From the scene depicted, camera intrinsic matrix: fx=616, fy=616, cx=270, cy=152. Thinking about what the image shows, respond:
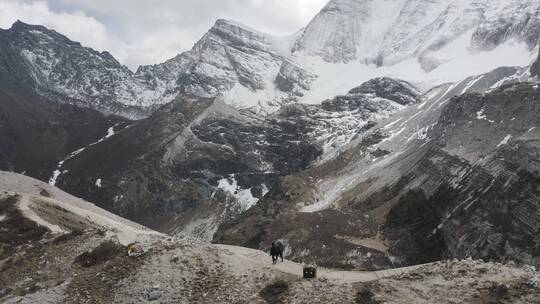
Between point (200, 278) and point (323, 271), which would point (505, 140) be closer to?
point (323, 271)

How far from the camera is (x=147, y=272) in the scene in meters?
45.3

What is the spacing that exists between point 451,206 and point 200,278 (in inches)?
4096

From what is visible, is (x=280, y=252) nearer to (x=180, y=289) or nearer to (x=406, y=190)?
(x=180, y=289)

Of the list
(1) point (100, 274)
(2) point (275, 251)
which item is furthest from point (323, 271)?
(1) point (100, 274)

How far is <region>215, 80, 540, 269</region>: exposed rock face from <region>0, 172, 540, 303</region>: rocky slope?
70152 millimetres

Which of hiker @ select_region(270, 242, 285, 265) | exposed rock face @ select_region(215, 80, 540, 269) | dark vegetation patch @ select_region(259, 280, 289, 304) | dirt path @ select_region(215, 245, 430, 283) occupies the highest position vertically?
exposed rock face @ select_region(215, 80, 540, 269)

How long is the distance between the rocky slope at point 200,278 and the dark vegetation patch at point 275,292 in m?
0.07

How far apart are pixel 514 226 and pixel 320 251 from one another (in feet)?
138

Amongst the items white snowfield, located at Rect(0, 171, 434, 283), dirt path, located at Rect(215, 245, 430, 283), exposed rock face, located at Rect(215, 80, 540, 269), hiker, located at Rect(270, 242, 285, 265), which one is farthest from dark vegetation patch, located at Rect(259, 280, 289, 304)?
exposed rock face, located at Rect(215, 80, 540, 269)

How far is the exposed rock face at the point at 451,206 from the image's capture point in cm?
11881

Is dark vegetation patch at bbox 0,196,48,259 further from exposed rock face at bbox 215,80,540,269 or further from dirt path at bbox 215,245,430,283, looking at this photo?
exposed rock face at bbox 215,80,540,269

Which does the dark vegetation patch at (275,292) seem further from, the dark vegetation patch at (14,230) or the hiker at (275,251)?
the dark vegetation patch at (14,230)

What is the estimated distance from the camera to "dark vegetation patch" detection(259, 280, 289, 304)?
41.1 metres

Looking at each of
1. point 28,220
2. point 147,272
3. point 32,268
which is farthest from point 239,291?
point 28,220
